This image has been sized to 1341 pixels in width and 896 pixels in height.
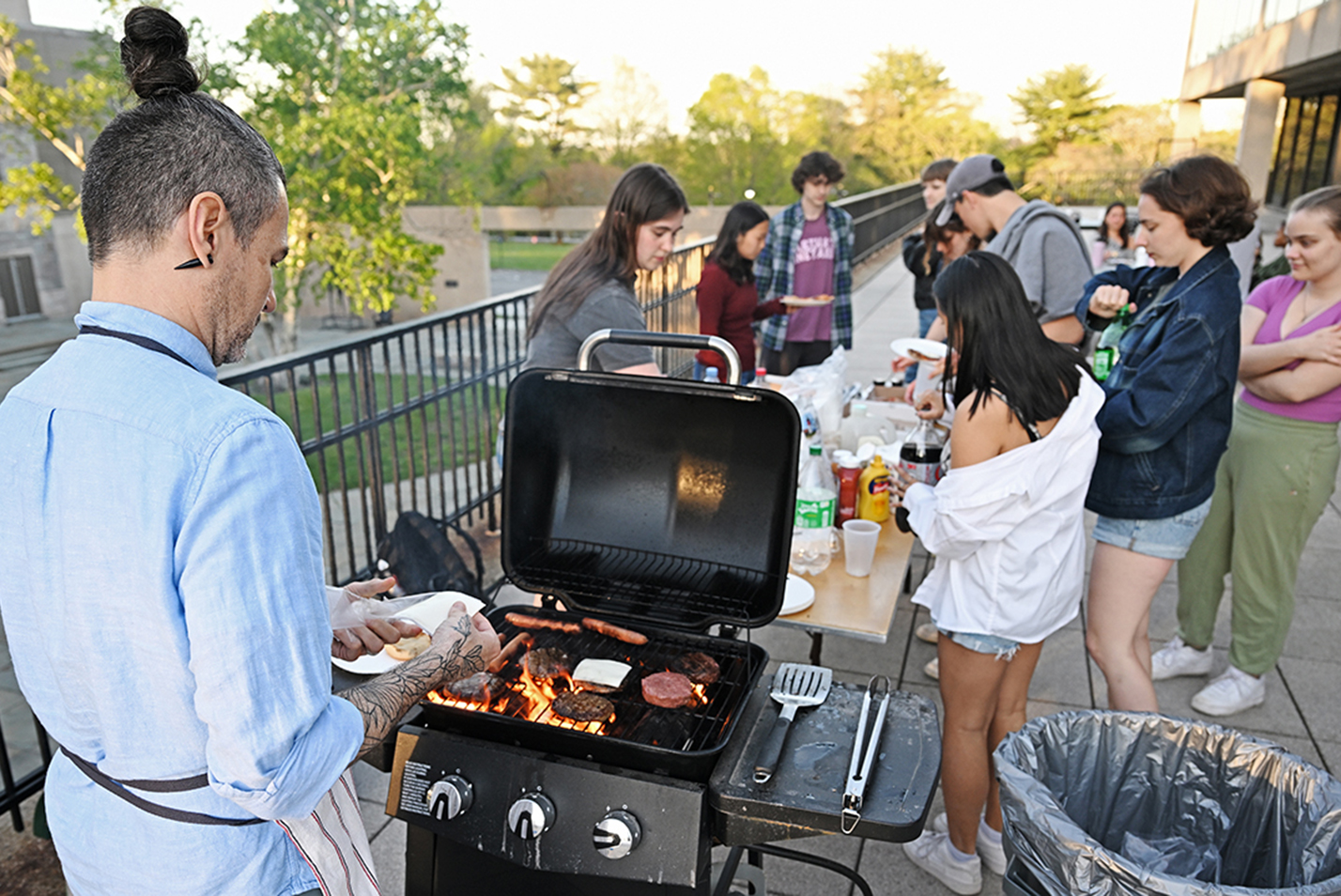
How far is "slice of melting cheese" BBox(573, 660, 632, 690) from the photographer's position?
1.80m

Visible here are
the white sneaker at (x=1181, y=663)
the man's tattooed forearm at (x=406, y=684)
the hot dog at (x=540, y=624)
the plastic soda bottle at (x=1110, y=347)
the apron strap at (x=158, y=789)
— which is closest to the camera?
the apron strap at (x=158, y=789)

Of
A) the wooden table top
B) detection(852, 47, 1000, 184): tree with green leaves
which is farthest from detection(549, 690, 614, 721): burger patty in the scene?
detection(852, 47, 1000, 184): tree with green leaves

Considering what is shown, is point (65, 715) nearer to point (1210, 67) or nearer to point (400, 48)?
point (400, 48)

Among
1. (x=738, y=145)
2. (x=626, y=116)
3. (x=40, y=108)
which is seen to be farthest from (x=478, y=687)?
(x=626, y=116)

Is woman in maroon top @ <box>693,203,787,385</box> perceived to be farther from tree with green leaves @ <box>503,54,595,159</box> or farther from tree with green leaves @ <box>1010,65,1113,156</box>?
tree with green leaves @ <box>503,54,595,159</box>

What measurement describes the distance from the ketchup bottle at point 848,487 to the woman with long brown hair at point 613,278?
71cm

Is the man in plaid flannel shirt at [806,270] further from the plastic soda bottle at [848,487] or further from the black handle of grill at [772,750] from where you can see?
the black handle of grill at [772,750]

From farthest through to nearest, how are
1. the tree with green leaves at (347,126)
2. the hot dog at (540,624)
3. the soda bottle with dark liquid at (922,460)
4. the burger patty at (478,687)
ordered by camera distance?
1. the tree with green leaves at (347,126)
2. the soda bottle with dark liquid at (922,460)
3. the hot dog at (540,624)
4. the burger patty at (478,687)

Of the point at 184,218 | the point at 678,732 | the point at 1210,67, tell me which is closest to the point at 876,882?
the point at 678,732

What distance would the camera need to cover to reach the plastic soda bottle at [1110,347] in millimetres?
3074

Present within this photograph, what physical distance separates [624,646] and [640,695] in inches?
8.0

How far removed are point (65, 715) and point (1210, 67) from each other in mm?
27720

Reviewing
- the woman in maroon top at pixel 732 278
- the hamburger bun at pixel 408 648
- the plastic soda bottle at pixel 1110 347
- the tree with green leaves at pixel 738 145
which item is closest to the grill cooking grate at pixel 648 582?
the hamburger bun at pixel 408 648

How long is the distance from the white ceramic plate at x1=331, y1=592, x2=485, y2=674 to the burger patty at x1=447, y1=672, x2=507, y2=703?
149 mm
